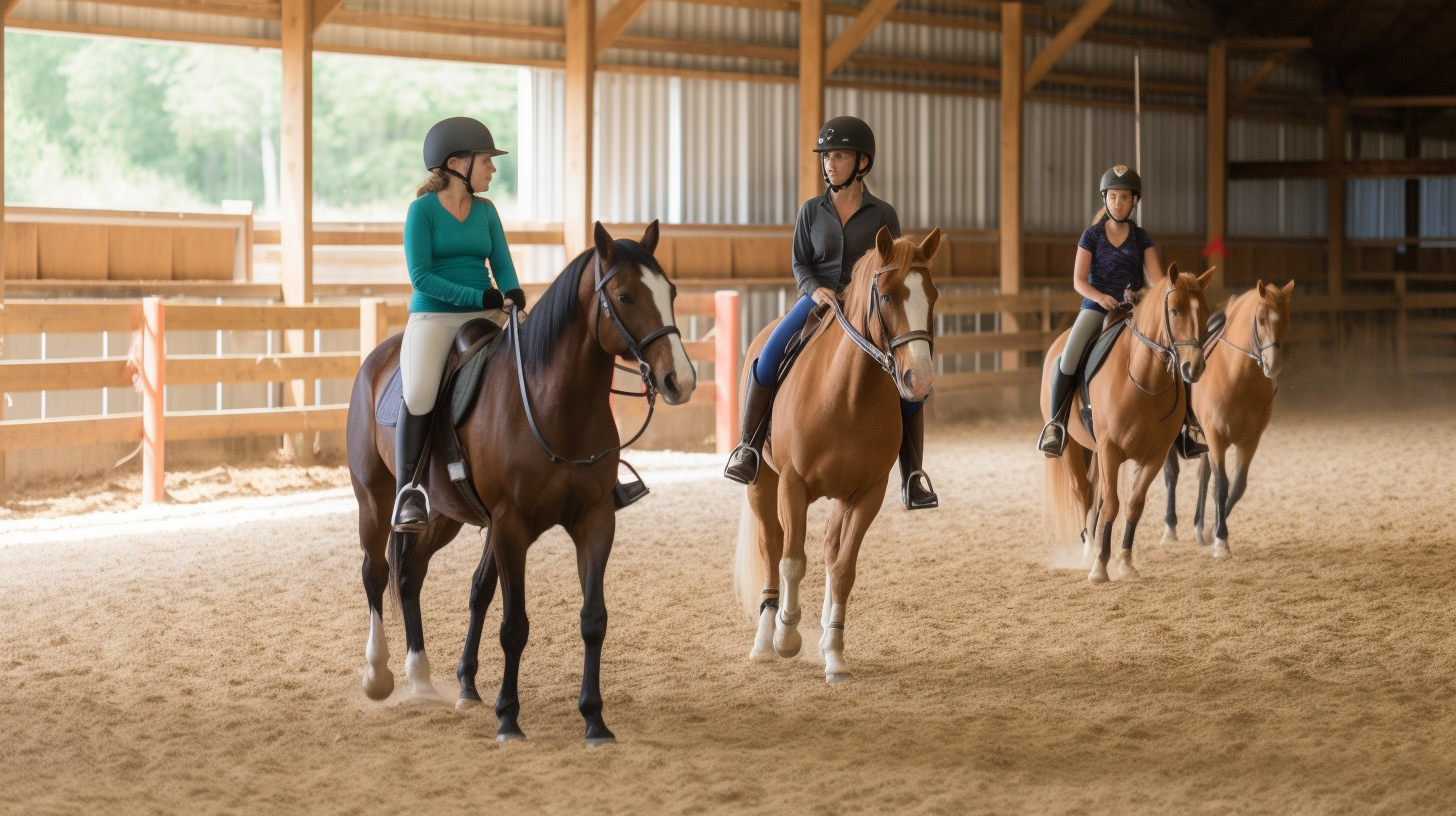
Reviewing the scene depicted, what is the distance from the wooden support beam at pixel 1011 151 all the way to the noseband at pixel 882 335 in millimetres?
10677

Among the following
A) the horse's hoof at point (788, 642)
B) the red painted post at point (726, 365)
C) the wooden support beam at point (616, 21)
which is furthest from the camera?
the wooden support beam at point (616, 21)

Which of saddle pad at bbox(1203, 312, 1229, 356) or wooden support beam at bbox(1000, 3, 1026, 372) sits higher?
wooden support beam at bbox(1000, 3, 1026, 372)

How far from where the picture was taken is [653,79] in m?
13.5

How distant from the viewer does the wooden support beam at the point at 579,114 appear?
11.9 meters

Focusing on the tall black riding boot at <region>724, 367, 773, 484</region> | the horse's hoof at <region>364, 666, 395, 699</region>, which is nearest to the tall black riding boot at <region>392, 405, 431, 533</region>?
the horse's hoof at <region>364, 666, 395, 699</region>

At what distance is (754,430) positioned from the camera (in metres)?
5.28

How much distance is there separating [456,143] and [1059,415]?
378 centimetres

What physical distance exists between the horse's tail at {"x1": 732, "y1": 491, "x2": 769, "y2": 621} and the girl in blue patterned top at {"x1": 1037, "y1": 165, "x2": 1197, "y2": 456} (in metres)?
2.05

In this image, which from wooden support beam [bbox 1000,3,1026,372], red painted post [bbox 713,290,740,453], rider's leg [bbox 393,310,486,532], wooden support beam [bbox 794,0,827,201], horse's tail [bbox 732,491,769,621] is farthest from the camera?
wooden support beam [bbox 1000,3,1026,372]

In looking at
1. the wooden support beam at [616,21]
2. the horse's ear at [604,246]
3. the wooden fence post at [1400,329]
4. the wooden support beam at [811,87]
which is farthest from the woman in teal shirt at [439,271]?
the wooden fence post at [1400,329]

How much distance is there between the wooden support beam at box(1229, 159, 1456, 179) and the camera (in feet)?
58.6

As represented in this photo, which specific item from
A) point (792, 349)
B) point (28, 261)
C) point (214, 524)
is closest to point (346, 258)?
point (28, 261)

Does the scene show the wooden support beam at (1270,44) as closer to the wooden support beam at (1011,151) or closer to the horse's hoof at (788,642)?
the wooden support beam at (1011,151)

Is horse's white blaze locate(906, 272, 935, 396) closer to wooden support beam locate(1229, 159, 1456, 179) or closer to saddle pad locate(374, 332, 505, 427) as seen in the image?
saddle pad locate(374, 332, 505, 427)
